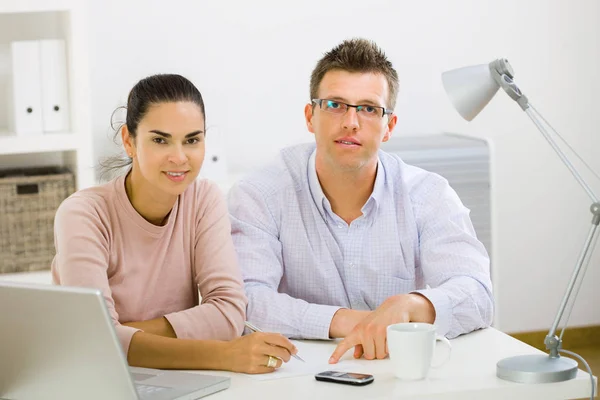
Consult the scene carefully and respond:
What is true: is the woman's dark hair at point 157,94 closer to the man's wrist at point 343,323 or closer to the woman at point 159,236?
the woman at point 159,236

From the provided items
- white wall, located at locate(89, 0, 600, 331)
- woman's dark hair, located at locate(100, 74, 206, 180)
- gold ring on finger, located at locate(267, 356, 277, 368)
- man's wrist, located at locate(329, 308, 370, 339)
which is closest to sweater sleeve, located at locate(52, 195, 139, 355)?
woman's dark hair, located at locate(100, 74, 206, 180)

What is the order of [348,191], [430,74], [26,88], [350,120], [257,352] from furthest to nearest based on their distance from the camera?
1. [430,74]
2. [26,88]
3. [348,191]
4. [350,120]
5. [257,352]

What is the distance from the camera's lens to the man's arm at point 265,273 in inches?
81.9

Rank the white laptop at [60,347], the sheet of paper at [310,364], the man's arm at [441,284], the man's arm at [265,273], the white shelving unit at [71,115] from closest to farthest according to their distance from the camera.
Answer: the white laptop at [60,347]
the sheet of paper at [310,364]
the man's arm at [441,284]
the man's arm at [265,273]
the white shelving unit at [71,115]

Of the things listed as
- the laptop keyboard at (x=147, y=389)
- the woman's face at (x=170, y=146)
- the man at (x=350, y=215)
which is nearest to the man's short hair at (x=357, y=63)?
the man at (x=350, y=215)

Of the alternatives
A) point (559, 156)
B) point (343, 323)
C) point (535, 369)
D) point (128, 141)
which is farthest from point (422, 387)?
point (128, 141)

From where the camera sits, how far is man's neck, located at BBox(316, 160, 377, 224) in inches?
93.1

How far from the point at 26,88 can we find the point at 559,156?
194 cm

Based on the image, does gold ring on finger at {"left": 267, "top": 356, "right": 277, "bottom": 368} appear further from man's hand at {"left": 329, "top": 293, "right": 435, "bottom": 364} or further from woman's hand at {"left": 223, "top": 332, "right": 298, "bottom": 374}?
man's hand at {"left": 329, "top": 293, "right": 435, "bottom": 364}

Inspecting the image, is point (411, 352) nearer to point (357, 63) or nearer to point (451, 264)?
point (451, 264)

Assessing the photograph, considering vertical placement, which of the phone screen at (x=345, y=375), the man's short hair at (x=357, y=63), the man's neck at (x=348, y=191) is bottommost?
the phone screen at (x=345, y=375)

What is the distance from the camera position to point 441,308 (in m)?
2.04

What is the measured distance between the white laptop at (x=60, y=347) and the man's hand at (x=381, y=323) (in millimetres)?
388

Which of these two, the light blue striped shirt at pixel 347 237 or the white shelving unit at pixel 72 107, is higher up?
the white shelving unit at pixel 72 107
